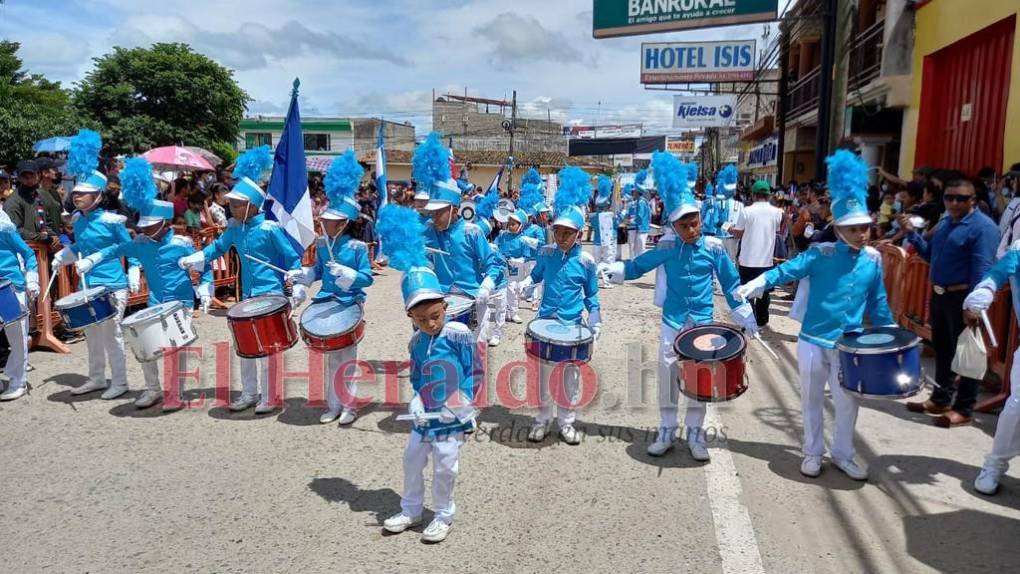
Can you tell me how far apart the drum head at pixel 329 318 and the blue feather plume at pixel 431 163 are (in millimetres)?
1364

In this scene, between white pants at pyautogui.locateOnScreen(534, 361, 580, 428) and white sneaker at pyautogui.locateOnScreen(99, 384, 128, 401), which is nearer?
Answer: white pants at pyautogui.locateOnScreen(534, 361, 580, 428)

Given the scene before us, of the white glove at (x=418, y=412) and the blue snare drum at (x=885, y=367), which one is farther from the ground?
the blue snare drum at (x=885, y=367)

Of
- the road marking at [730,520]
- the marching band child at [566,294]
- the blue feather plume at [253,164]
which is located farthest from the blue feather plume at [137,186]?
the road marking at [730,520]

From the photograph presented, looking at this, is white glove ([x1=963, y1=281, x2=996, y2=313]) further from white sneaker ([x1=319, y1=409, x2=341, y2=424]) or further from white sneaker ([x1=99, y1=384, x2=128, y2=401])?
white sneaker ([x1=99, y1=384, x2=128, y2=401])

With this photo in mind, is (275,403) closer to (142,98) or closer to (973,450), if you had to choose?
(973,450)

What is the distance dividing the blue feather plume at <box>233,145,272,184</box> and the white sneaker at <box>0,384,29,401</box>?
285 cm

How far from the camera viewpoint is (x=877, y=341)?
4555 millimetres

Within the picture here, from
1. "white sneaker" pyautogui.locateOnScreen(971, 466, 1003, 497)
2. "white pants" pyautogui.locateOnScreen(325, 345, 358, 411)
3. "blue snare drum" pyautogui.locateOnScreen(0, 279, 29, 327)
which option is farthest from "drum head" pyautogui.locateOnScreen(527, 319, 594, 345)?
"blue snare drum" pyautogui.locateOnScreen(0, 279, 29, 327)

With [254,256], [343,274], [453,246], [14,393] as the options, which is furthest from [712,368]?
[14,393]

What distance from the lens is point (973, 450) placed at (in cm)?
543

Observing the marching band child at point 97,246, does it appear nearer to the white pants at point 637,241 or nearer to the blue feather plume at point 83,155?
the blue feather plume at point 83,155

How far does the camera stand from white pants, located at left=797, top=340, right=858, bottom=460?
4.90m

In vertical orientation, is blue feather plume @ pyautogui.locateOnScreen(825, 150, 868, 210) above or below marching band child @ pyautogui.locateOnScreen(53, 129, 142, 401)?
above

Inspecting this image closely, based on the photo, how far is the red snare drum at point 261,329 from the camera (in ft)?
18.3
